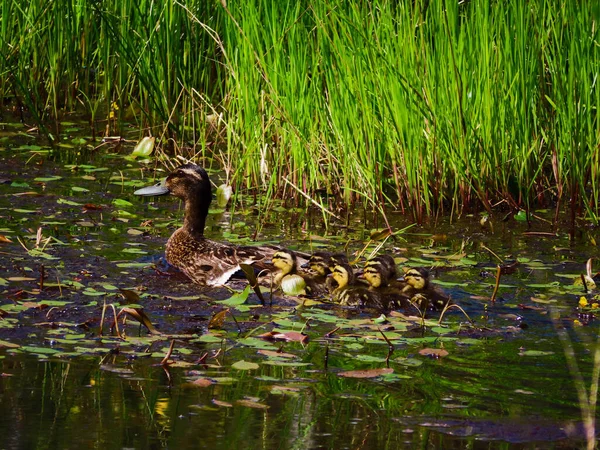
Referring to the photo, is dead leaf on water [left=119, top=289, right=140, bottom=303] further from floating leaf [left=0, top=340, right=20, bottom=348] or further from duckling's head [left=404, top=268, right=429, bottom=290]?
duckling's head [left=404, top=268, right=429, bottom=290]

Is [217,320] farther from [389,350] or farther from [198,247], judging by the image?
[198,247]

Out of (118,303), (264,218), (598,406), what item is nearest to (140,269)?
(118,303)

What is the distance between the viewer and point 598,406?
4.79 metres

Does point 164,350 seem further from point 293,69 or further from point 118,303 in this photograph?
point 293,69

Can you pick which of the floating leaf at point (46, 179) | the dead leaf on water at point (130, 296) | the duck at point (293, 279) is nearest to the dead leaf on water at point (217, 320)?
the dead leaf on water at point (130, 296)

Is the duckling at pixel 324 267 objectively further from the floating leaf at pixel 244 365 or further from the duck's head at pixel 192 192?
the floating leaf at pixel 244 365

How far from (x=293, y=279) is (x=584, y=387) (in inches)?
81.0

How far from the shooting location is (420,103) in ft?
26.5

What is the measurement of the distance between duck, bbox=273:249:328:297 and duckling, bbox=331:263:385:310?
0.37 ft

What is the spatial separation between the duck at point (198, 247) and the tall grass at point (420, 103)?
53cm

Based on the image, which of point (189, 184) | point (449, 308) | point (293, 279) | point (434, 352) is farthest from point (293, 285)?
point (189, 184)

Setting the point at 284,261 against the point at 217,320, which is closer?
the point at 217,320

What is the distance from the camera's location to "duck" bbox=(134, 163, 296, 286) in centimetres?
707

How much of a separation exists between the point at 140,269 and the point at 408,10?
2.57 m
